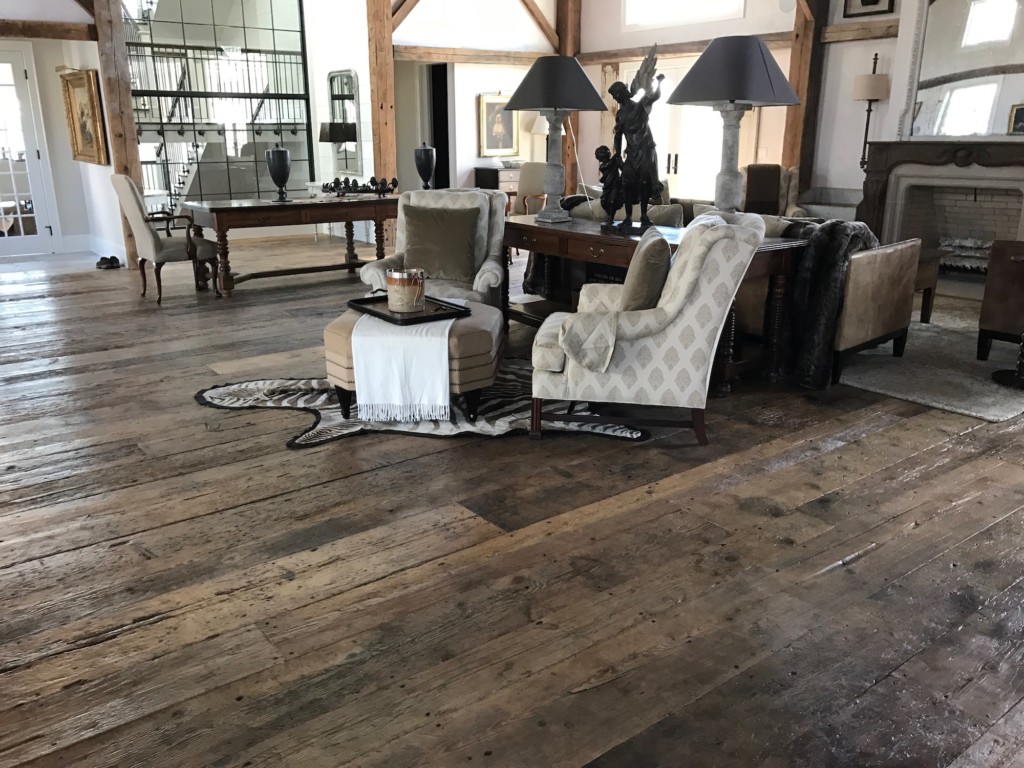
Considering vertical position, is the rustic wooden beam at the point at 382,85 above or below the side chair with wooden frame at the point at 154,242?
above

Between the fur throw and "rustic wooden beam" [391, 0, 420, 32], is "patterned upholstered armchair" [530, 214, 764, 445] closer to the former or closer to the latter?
the fur throw

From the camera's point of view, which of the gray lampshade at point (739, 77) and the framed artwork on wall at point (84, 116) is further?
the framed artwork on wall at point (84, 116)

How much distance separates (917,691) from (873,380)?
2.92 meters

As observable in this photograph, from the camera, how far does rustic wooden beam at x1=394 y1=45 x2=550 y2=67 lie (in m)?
9.95

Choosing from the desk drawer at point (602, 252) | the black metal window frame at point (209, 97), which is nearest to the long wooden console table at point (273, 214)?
the desk drawer at point (602, 252)

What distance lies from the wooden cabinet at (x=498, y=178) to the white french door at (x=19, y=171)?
522cm

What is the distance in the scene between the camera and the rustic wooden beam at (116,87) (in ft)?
25.8

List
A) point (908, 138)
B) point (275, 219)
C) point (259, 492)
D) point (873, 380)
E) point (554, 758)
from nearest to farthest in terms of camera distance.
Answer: point (554, 758) → point (259, 492) → point (873, 380) → point (275, 219) → point (908, 138)

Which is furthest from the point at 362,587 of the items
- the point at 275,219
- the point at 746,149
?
the point at 746,149

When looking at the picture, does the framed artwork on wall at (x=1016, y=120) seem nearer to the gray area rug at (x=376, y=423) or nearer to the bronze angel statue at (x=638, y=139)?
the bronze angel statue at (x=638, y=139)

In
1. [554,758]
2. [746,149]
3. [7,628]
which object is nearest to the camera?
[554,758]

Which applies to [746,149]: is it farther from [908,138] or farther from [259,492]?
[259,492]

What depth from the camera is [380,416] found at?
13.0ft

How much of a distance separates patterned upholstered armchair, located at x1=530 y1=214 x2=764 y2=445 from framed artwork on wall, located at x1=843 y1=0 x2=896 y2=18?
5848 mm
